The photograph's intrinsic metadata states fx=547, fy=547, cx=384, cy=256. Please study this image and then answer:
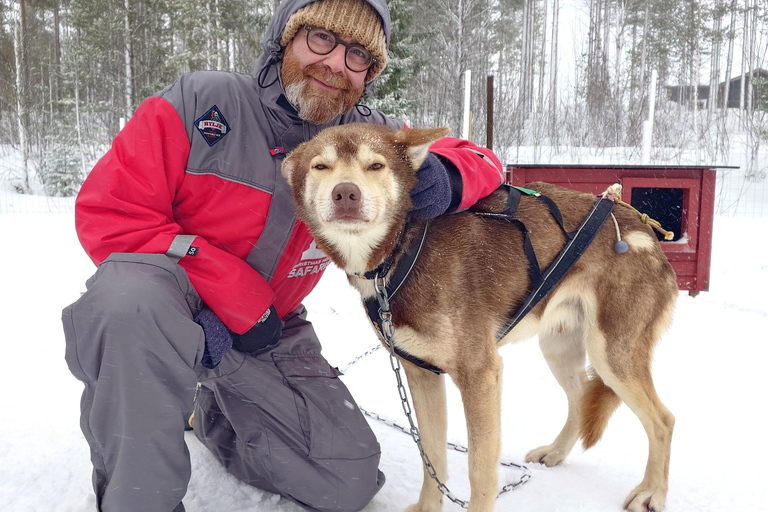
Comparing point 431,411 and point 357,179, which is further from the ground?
point 357,179

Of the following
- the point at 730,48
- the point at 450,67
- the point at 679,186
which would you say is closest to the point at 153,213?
the point at 679,186

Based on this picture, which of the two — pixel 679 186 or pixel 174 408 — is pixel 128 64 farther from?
pixel 174 408

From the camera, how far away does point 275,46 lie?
229 centimetres

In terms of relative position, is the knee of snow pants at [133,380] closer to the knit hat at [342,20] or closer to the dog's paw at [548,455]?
the knit hat at [342,20]

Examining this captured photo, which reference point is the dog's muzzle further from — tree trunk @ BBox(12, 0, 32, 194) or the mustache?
tree trunk @ BBox(12, 0, 32, 194)

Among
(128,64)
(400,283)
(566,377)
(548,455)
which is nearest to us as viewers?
(400,283)

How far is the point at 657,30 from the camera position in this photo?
856 inches

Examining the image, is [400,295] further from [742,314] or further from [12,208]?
[12,208]

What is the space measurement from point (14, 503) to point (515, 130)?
13.1 metres

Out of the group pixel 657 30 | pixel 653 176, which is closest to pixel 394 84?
pixel 653 176

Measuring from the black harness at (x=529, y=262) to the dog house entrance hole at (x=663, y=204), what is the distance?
11.7 feet

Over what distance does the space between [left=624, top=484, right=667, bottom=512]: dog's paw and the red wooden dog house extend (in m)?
3.15

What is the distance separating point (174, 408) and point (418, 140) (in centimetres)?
117

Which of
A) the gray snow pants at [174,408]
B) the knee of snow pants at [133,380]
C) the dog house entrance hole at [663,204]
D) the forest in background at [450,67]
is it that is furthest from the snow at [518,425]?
the forest in background at [450,67]
